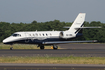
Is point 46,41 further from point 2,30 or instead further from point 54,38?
point 2,30

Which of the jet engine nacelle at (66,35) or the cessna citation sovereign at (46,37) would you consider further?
the jet engine nacelle at (66,35)

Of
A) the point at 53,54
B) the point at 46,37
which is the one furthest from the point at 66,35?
the point at 53,54

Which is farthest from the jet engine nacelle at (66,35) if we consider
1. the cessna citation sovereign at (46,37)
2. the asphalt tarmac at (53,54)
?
the asphalt tarmac at (53,54)

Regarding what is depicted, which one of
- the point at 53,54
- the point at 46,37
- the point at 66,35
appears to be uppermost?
the point at 66,35

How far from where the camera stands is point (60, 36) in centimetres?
4650

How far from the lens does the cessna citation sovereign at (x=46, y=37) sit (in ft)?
143

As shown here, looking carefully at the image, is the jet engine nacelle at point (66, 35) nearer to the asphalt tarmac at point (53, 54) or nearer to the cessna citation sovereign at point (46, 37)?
the cessna citation sovereign at point (46, 37)

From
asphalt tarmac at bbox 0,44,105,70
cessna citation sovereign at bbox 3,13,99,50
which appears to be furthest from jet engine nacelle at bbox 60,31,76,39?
asphalt tarmac at bbox 0,44,105,70

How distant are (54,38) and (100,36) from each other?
194ft

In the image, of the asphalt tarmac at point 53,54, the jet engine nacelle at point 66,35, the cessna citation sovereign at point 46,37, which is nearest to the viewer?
the asphalt tarmac at point 53,54

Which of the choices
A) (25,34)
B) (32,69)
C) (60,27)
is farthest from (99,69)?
(60,27)

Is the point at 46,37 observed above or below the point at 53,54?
above

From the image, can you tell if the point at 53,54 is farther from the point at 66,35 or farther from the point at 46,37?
the point at 66,35

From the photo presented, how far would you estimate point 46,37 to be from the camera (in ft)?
150
